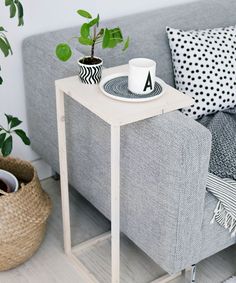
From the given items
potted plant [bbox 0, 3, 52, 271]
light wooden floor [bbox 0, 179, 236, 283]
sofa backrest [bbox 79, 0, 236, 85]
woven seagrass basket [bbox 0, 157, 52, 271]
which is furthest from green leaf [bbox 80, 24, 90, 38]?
light wooden floor [bbox 0, 179, 236, 283]

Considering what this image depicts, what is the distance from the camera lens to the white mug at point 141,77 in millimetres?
1458

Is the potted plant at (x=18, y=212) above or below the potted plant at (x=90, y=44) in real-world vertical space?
below

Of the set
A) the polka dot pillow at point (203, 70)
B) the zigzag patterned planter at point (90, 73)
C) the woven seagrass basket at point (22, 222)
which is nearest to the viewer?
the zigzag patterned planter at point (90, 73)

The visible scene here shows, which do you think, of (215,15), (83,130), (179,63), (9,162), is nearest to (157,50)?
(179,63)

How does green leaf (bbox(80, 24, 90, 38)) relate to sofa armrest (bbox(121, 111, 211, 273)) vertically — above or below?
above

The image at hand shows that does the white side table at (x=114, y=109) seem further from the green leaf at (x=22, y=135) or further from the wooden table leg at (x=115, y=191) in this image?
the green leaf at (x=22, y=135)

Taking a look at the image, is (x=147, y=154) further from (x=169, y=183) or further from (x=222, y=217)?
(x=222, y=217)

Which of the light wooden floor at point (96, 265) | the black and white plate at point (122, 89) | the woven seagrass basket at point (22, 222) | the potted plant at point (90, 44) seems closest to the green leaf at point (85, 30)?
the potted plant at point (90, 44)

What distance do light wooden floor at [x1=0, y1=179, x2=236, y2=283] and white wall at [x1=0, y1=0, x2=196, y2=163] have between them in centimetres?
44

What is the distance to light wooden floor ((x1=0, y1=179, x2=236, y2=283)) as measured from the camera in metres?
1.77

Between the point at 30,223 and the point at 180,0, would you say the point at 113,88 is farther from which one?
the point at 180,0

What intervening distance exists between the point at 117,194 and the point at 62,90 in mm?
341

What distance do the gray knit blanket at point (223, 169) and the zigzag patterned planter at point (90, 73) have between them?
445 mm

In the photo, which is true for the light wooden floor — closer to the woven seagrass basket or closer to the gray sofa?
the woven seagrass basket
